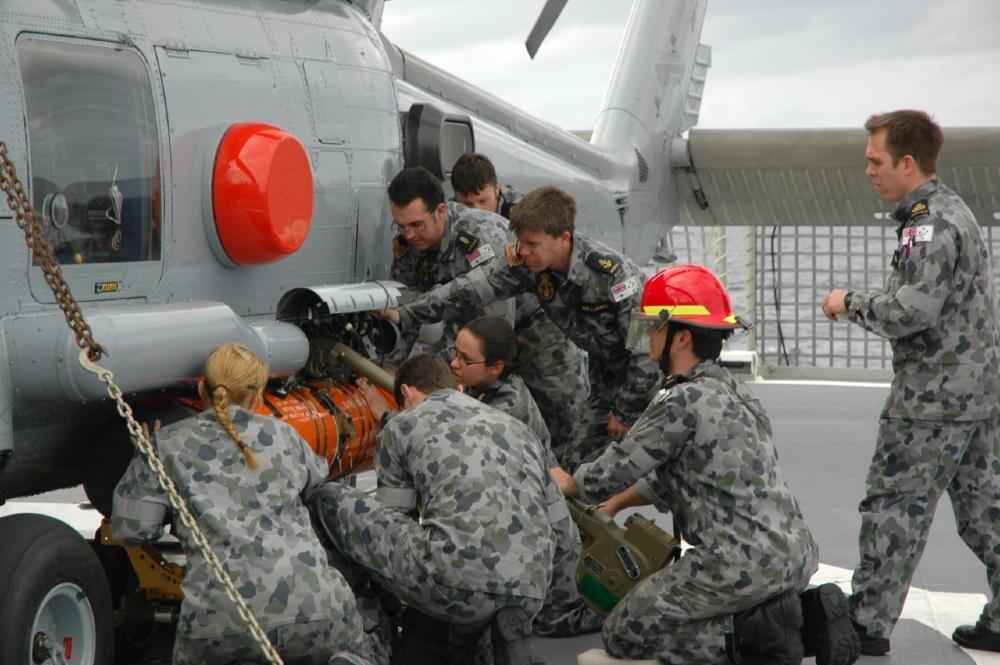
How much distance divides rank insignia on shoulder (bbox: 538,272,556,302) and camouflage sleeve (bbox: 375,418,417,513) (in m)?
1.49

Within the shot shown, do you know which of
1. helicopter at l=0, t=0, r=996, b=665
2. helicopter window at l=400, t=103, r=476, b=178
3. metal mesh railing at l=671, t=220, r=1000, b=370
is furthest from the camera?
metal mesh railing at l=671, t=220, r=1000, b=370

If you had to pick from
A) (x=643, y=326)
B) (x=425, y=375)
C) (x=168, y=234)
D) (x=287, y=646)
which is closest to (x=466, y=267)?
(x=643, y=326)

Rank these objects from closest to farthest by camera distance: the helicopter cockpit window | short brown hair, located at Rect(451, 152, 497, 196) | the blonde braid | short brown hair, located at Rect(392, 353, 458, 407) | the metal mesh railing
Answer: the blonde braid
the helicopter cockpit window
short brown hair, located at Rect(392, 353, 458, 407)
short brown hair, located at Rect(451, 152, 497, 196)
the metal mesh railing

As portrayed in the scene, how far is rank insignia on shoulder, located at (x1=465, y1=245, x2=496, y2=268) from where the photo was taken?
542 centimetres

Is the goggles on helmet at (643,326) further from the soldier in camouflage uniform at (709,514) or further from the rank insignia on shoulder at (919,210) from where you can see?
the rank insignia on shoulder at (919,210)

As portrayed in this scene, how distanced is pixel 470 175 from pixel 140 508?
2740 millimetres

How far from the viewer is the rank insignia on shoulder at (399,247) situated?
18.0 feet

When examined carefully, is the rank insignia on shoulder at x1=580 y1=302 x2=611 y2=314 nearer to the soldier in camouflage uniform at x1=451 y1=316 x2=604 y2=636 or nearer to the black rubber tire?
the soldier in camouflage uniform at x1=451 y1=316 x2=604 y2=636

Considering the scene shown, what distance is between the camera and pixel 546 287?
17.4ft

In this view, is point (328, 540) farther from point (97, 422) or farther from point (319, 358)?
point (319, 358)

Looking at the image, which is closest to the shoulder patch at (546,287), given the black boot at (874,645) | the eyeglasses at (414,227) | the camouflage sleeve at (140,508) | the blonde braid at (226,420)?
the eyeglasses at (414,227)

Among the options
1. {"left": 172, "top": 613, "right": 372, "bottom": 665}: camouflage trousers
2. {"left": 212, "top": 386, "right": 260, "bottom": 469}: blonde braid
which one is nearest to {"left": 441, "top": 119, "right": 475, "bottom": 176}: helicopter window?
{"left": 212, "top": 386, "right": 260, "bottom": 469}: blonde braid

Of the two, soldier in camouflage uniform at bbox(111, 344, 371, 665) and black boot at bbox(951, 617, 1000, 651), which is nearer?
soldier in camouflage uniform at bbox(111, 344, 371, 665)

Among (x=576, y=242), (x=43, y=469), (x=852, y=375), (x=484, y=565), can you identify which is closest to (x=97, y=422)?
(x=43, y=469)
